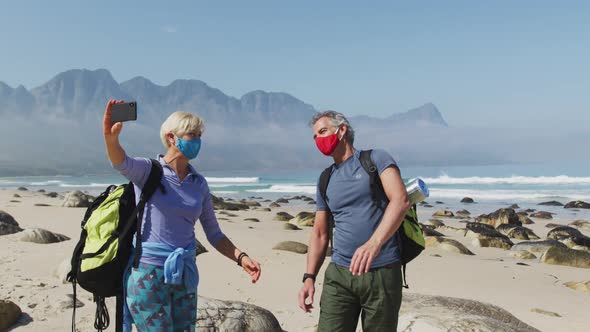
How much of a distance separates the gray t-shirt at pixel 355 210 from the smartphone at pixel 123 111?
4.74 ft

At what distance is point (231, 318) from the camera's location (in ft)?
18.6

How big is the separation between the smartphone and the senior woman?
0.09ft

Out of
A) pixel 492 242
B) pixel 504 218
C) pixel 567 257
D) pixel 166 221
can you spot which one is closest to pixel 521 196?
pixel 504 218

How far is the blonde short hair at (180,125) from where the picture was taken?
3.42 m

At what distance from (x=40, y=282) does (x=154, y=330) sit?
18.5 feet

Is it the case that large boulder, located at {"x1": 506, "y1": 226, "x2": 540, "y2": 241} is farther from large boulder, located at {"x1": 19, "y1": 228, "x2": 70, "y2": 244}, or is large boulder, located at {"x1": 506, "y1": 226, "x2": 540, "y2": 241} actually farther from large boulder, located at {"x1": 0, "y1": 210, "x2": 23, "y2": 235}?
large boulder, located at {"x1": 0, "y1": 210, "x2": 23, "y2": 235}

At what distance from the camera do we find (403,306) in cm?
599

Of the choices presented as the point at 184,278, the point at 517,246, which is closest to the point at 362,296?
the point at 184,278

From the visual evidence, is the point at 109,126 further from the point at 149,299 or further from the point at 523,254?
the point at 523,254

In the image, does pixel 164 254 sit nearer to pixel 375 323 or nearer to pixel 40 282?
pixel 375 323

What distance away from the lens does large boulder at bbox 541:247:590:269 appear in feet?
39.2


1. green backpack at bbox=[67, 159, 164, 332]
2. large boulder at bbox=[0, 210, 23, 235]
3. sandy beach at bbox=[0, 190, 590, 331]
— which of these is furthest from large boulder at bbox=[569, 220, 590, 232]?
green backpack at bbox=[67, 159, 164, 332]

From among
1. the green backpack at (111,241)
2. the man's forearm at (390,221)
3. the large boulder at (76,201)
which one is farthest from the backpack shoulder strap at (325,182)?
the large boulder at (76,201)

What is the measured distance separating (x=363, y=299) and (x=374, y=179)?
829 millimetres
